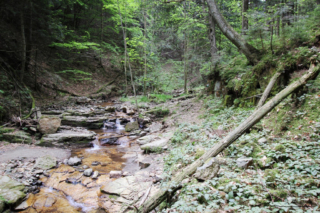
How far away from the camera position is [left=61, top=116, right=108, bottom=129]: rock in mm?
10220

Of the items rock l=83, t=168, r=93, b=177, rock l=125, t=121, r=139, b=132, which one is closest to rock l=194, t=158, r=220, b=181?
rock l=83, t=168, r=93, b=177

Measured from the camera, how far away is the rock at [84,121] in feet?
33.5

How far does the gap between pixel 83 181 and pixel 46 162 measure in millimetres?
1951

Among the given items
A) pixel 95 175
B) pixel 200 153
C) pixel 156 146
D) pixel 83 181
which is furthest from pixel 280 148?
pixel 83 181

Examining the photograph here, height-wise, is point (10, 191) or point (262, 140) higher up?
point (262, 140)

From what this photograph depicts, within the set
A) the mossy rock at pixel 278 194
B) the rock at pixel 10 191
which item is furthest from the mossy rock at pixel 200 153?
the rock at pixel 10 191

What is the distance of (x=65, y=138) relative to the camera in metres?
8.22

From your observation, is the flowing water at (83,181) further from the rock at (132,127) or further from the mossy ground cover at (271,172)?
the mossy ground cover at (271,172)

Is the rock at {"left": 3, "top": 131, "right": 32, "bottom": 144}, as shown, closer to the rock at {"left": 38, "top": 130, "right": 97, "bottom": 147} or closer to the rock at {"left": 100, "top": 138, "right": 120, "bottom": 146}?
the rock at {"left": 38, "top": 130, "right": 97, "bottom": 147}

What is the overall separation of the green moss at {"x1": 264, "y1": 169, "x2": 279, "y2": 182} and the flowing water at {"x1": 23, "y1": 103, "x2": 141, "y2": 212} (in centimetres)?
361

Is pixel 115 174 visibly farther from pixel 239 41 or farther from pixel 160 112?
pixel 160 112

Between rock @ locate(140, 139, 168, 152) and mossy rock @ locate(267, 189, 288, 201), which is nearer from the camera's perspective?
mossy rock @ locate(267, 189, 288, 201)

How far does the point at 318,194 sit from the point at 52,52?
20954 mm

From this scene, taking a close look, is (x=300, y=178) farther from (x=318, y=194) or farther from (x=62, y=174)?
(x=62, y=174)
